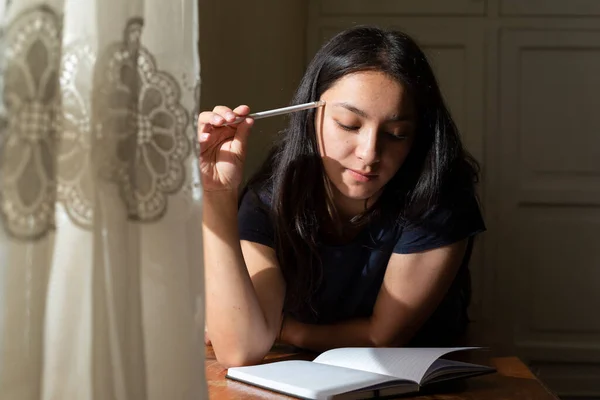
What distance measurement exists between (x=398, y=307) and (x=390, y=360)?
32cm

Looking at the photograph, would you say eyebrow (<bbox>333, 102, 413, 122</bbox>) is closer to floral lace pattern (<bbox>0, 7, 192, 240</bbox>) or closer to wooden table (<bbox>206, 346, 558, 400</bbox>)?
wooden table (<bbox>206, 346, 558, 400</bbox>)

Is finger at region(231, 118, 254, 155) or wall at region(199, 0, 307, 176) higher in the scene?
wall at region(199, 0, 307, 176)

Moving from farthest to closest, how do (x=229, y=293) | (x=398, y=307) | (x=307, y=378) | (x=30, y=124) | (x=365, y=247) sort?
(x=365, y=247) < (x=398, y=307) < (x=229, y=293) < (x=307, y=378) < (x=30, y=124)

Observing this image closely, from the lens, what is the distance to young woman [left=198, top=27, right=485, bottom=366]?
1283 millimetres

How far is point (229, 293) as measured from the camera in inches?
50.3

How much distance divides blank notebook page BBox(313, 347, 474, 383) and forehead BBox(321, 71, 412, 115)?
1.34ft

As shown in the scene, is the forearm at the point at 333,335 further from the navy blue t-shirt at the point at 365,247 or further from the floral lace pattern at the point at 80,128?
the floral lace pattern at the point at 80,128

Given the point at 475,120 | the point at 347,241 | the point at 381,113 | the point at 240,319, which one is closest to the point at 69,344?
the point at 240,319

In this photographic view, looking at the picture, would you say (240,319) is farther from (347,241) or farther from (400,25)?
(400,25)

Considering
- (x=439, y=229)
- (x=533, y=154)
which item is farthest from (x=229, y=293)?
(x=533, y=154)

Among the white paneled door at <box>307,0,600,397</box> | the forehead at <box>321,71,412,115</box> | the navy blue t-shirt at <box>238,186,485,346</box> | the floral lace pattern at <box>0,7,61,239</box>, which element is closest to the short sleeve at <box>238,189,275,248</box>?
the navy blue t-shirt at <box>238,186,485,346</box>

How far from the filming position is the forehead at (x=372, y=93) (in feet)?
4.36

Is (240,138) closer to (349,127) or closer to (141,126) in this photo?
(349,127)

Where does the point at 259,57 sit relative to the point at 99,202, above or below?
above
